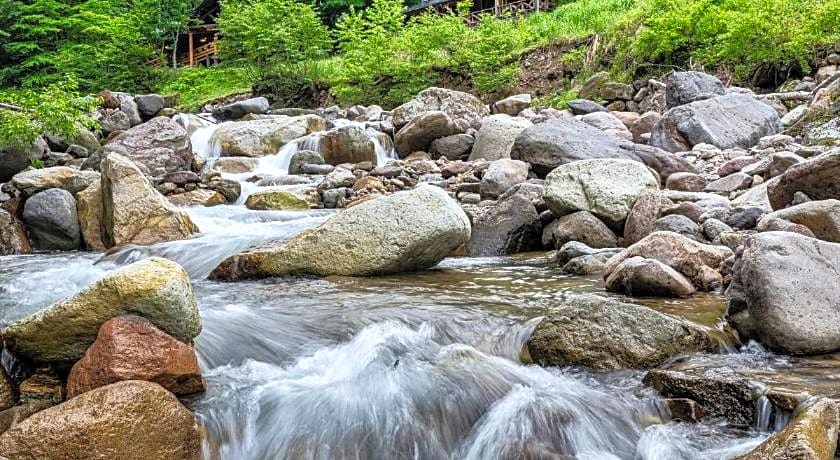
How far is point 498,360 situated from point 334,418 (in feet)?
3.76

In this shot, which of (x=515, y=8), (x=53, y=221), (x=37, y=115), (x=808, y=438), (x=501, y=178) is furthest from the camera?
(x=515, y=8)

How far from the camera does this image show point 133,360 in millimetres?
3354

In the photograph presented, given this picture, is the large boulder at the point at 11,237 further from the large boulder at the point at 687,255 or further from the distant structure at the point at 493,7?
the distant structure at the point at 493,7

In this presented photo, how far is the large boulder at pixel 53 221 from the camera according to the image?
29.2 ft

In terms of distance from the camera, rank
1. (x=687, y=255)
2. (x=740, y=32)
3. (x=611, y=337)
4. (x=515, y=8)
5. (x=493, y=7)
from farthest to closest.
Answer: (x=493, y=7) → (x=515, y=8) → (x=740, y=32) → (x=687, y=255) → (x=611, y=337)

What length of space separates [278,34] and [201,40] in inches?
637

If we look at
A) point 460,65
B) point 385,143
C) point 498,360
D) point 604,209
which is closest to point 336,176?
point 385,143

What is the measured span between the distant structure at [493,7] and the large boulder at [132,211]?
1886 cm

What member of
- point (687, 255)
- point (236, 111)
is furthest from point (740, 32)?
point (236, 111)

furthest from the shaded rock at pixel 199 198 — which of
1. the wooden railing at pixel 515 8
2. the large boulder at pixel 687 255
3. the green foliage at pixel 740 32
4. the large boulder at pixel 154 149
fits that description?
the wooden railing at pixel 515 8

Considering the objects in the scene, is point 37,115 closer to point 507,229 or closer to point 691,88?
point 507,229

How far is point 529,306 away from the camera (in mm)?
5145

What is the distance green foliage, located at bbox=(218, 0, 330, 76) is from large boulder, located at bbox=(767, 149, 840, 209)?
2174 centimetres

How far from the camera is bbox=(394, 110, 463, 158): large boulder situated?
14625 millimetres
